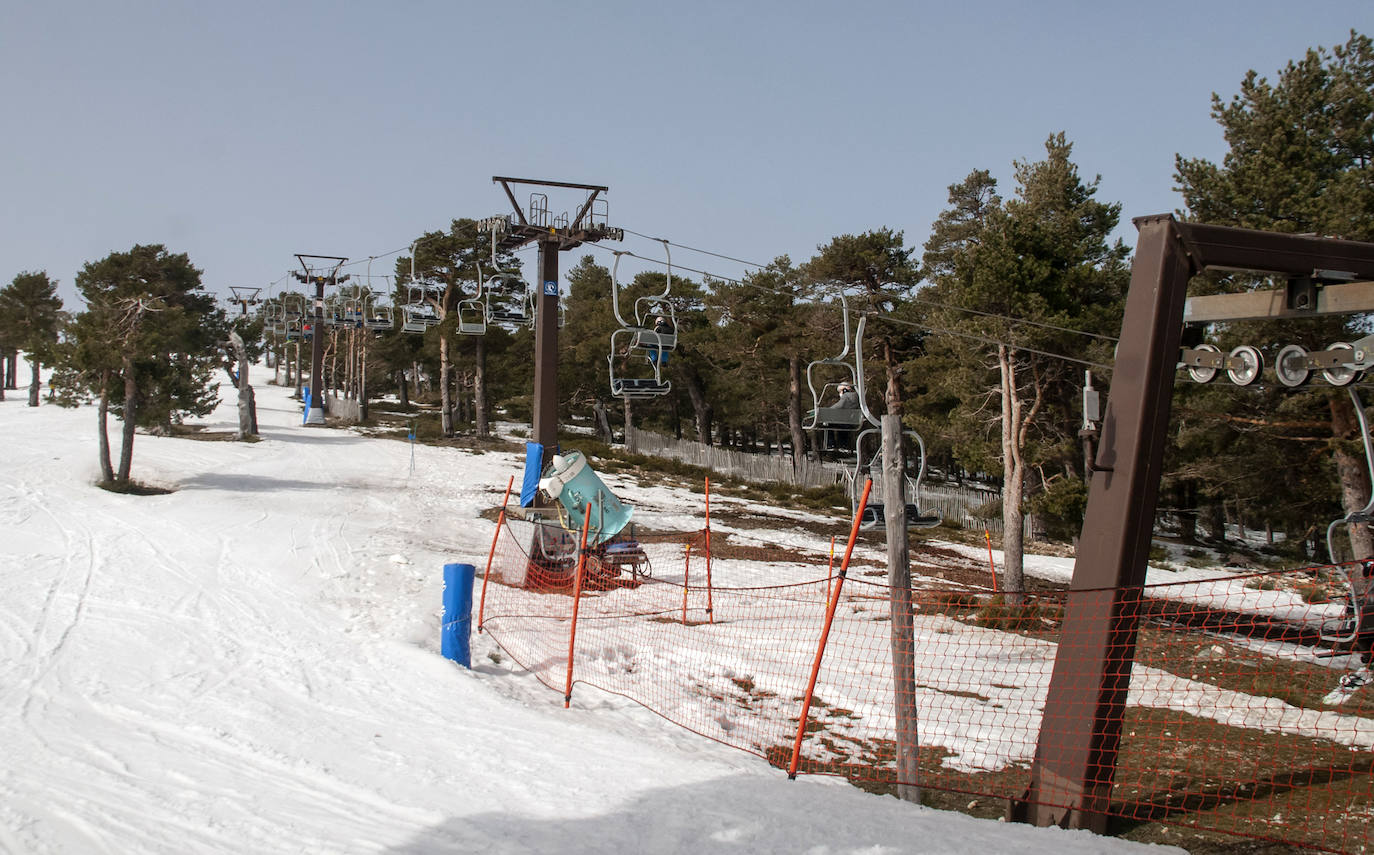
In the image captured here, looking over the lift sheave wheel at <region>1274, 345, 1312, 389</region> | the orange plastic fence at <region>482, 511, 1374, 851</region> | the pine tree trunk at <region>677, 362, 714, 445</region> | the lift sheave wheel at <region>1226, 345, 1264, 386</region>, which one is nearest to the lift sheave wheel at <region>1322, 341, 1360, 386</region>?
the lift sheave wheel at <region>1274, 345, 1312, 389</region>

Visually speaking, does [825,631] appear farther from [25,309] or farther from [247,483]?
[25,309]

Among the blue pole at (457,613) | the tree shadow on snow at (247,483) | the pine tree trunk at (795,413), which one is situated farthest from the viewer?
the pine tree trunk at (795,413)

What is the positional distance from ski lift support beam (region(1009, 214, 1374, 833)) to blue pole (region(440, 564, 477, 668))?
5.74 m

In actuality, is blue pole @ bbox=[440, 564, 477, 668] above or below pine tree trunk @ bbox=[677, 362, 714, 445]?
below

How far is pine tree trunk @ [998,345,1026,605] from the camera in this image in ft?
54.8

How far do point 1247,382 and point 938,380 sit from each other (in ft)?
79.2

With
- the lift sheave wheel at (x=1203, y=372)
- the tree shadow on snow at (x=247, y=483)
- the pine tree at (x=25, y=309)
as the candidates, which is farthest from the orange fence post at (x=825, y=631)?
the pine tree at (x=25, y=309)

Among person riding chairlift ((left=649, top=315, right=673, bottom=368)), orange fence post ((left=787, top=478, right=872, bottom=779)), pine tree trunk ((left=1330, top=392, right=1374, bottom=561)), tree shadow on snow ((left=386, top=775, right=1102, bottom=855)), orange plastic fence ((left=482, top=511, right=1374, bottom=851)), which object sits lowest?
orange plastic fence ((left=482, top=511, right=1374, bottom=851))

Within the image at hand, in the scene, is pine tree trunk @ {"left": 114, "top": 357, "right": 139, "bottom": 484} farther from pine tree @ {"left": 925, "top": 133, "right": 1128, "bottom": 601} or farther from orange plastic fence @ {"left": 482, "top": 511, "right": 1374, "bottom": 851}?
pine tree @ {"left": 925, "top": 133, "right": 1128, "bottom": 601}

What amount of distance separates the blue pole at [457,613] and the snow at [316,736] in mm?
207

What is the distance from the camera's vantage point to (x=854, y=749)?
8.09 m

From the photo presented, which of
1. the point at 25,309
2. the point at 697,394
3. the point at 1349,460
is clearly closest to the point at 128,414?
the point at 1349,460

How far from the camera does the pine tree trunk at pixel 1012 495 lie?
54.8ft

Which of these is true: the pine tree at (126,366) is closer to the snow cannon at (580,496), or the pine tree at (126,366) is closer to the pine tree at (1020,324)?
the snow cannon at (580,496)
